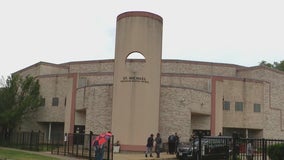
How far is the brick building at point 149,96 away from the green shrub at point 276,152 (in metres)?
15.7

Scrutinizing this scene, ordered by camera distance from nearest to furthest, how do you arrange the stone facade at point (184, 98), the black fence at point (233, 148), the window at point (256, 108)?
the black fence at point (233, 148)
the stone facade at point (184, 98)
the window at point (256, 108)

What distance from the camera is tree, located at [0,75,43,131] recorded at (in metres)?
44.3

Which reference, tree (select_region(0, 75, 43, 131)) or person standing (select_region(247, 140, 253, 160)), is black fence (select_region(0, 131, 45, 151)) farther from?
person standing (select_region(247, 140, 253, 160))

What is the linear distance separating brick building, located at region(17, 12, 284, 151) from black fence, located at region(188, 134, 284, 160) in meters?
13.1

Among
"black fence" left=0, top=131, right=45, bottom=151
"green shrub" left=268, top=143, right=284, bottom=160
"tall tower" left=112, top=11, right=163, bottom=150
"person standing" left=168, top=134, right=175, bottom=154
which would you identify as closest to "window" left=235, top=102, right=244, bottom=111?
"tall tower" left=112, top=11, right=163, bottom=150

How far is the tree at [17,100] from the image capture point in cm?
4431

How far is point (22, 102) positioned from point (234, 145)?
115 feet

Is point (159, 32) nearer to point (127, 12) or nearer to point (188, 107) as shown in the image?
point (127, 12)

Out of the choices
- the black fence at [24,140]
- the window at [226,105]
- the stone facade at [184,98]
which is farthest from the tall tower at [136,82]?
the window at [226,105]

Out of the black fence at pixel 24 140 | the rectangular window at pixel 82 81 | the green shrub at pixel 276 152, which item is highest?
the rectangular window at pixel 82 81

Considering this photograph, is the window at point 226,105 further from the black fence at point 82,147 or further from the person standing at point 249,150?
the person standing at point 249,150

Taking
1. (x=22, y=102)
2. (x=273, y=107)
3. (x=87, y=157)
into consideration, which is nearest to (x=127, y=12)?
(x=87, y=157)

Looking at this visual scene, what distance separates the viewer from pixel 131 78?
3250 cm

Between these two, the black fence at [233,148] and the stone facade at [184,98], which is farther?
the stone facade at [184,98]
